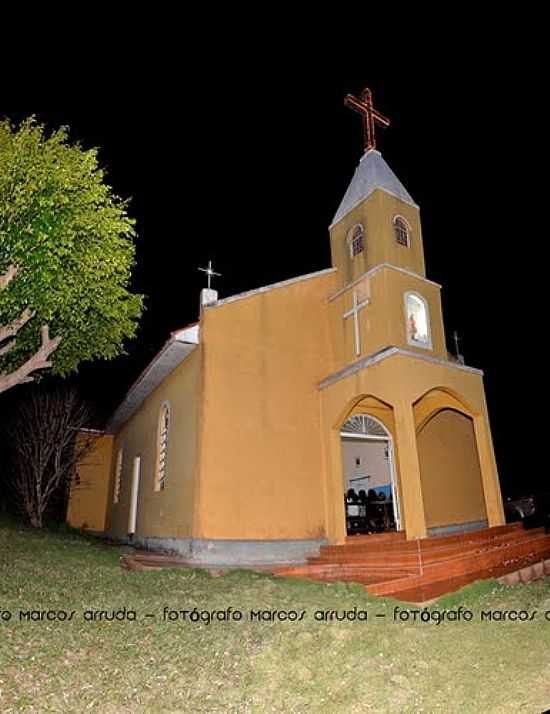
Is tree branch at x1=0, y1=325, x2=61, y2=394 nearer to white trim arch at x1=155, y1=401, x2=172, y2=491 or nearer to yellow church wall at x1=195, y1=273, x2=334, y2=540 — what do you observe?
yellow church wall at x1=195, y1=273, x2=334, y2=540

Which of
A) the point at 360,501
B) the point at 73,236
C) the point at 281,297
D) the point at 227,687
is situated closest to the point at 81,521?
the point at 360,501

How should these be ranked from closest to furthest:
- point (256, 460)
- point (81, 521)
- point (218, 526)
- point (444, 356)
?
point (218, 526)
point (256, 460)
point (444, 356)
point (81, 521)

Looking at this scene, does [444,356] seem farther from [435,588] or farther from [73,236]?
[73,236]

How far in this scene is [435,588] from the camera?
7.84 metres

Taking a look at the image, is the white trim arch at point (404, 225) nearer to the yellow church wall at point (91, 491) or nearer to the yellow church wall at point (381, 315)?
the yellow church wall at point (381, 315)

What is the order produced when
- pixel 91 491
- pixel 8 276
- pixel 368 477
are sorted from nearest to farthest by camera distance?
pixel 8 276
pixel 368 477
pixel 91 491

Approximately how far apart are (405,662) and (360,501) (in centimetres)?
1011

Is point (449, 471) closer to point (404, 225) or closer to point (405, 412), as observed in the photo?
point (405, 412)

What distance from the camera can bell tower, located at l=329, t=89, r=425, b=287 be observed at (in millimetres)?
13617

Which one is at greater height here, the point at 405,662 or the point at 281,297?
the point at 281,297

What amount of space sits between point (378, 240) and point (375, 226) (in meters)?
0.50

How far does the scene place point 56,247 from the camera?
Answer: 29.1 ft

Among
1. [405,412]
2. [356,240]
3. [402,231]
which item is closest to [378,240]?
[356,240]

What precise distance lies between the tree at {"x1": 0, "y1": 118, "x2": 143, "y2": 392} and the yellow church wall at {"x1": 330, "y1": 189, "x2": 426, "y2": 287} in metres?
6.38
